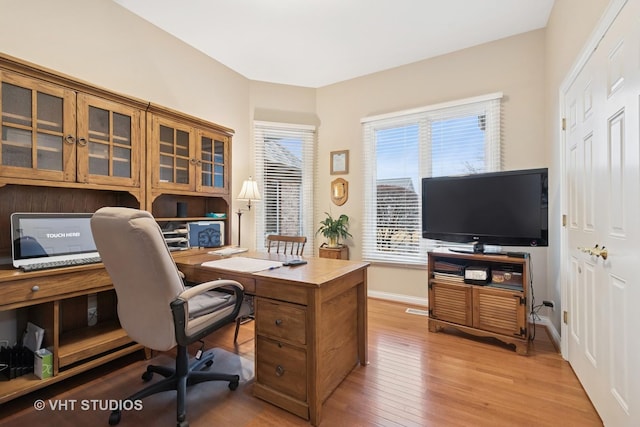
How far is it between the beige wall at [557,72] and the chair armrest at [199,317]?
2.64 metres

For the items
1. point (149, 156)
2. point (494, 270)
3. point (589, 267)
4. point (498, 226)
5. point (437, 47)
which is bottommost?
point (494, 270)

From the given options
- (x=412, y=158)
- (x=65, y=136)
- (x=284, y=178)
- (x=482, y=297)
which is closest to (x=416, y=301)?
(x=482, y=297)

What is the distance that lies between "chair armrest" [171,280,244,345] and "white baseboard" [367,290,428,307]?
2376 mm

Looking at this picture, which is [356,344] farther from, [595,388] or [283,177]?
[283,177]

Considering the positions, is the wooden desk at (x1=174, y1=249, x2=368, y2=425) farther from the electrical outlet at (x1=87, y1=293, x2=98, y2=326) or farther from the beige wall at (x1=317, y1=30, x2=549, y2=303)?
the beige wall at (x1=317, y1=30, x2=549, y2=303)

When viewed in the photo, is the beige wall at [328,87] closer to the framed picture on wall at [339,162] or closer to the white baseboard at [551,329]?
the framed picture on wall at [339,162]

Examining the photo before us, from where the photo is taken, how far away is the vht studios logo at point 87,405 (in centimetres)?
169

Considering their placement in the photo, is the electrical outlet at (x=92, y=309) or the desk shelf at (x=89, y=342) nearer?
the desk shelf at (x=89, y=342)

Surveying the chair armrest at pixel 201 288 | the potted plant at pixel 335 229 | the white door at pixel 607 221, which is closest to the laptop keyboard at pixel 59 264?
the chair armrest at pixel 201 288

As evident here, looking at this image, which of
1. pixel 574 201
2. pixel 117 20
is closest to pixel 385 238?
pixel 574 201

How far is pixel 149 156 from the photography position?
2369 millimetres

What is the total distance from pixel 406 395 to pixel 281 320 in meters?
0.95

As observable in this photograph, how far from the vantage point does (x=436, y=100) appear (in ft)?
11.1

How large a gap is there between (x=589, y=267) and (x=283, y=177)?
3329 mm
